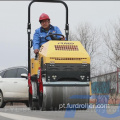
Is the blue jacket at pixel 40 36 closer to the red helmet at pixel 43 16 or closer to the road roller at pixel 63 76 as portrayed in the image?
the red helmet at pixel 43 16

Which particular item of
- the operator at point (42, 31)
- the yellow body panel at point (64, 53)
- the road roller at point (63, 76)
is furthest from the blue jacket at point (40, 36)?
the road roller at point (63, 76)

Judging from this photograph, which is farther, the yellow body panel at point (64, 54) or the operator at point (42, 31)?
the operator at point (42, 31)

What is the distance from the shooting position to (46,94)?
10.8 metres

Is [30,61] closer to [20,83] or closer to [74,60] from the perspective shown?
[74,60]

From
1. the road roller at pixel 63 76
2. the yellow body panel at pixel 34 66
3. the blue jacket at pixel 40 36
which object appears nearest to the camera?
the road roller at pixel 63 76

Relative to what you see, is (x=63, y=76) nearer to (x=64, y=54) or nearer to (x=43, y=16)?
(x=64, y=54)

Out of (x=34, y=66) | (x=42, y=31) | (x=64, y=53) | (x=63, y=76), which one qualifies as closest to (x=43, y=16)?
(x=42, y=31)

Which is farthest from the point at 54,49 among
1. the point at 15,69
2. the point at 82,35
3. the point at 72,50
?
the point at 82,35

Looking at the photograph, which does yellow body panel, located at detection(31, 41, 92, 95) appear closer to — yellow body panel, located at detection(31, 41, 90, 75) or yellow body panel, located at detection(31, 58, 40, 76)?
yellow body panel, located at detection(31, 41, 90, 75)

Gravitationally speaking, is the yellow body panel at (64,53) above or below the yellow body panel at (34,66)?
above

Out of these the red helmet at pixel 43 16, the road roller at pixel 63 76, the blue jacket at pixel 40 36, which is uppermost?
the red helmet at pixel 43 16

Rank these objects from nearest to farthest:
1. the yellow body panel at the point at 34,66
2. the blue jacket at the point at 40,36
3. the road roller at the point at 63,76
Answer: the road roller at the point at 63,76 → the yellow body panel at the point at 34,66 → the blue jacket at the point at 40,36

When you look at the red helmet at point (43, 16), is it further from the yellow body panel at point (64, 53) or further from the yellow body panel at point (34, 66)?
the yellow body panel at point (64, 53)

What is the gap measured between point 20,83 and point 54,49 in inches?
209
